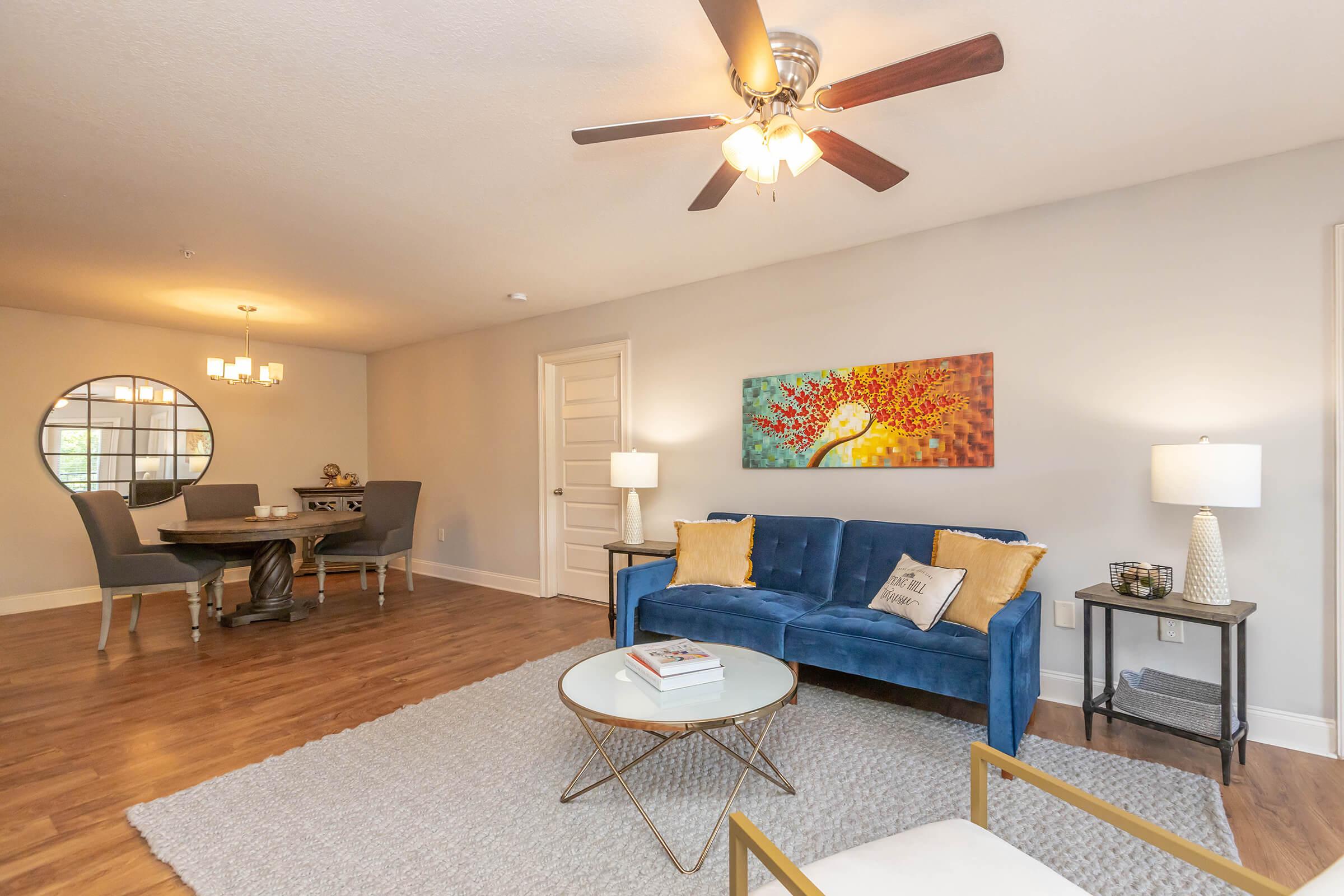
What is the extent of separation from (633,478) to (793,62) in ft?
9.04

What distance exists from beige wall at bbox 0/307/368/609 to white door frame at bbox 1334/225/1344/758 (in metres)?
7.68

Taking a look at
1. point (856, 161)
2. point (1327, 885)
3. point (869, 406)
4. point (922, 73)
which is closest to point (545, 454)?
point (869, 406)

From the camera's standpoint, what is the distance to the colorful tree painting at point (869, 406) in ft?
10.6

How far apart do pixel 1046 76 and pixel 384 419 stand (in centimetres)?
663

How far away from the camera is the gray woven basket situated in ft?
7.64

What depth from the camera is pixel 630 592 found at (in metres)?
3.41

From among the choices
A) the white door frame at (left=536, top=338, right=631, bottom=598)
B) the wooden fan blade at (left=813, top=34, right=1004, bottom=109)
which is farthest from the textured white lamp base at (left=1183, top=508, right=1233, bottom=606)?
the white door frame at (left=536, top=338, right=631, bottom=598)

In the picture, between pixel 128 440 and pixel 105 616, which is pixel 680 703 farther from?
pixel 128 440

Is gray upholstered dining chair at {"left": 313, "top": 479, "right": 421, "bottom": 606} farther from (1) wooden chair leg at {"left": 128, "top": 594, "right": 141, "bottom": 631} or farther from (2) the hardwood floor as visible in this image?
(1) wooden chair leg at {"left": 128, "top": 594, "right": 141, "bottom": 631}

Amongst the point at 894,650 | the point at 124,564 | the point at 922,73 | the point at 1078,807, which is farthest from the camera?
the point at 124,564

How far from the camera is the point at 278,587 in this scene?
15.1ft

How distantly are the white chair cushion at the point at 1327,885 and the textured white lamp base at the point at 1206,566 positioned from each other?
82.3 inches

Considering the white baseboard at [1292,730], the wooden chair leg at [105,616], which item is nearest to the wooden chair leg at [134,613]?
the wooden chair leg at [105,616]

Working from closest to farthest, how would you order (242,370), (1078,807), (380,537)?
(1078,807), (242,370), (380,537)
